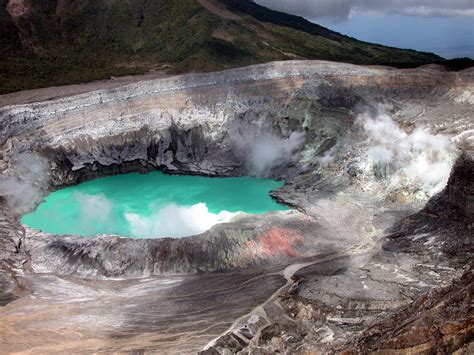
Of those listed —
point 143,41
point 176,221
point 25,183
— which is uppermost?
point 143,41

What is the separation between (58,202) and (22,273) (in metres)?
17.1

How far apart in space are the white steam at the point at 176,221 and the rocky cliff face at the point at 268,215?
512 centimetres

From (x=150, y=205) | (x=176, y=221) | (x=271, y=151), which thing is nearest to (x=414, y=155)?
(x=271, y=151)

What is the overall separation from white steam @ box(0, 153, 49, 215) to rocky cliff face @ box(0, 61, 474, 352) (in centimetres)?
84

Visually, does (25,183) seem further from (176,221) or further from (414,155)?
(414,155)

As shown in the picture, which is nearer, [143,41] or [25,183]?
[25,183]

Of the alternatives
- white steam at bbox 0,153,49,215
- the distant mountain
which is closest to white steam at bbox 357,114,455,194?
the distant mountain

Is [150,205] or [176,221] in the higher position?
[176,221]

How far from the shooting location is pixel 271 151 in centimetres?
5878

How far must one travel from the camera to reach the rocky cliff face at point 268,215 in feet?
98.7

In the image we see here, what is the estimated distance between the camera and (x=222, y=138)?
200 feet

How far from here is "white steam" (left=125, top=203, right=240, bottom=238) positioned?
4525 cm

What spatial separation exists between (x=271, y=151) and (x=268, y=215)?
52.1ft

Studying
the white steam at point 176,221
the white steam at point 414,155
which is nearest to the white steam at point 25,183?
the white steam at point 176,221
